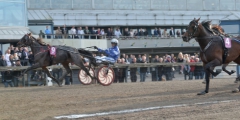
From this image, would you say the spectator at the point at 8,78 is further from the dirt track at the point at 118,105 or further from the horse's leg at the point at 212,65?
the horse's leg at the point at 212,65

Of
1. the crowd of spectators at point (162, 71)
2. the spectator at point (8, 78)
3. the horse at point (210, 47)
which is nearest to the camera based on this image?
the horse at point (210, 47)

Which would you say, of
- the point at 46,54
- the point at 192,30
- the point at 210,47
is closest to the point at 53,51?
A: the point at 46,54

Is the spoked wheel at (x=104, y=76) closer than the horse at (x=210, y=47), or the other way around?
the horse at (x=210, y=47)

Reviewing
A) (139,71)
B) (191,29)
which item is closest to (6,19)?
(139,71)

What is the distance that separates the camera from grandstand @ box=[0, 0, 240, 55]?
3478 centimetres

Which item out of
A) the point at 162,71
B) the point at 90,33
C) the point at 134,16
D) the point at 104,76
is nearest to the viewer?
the point at 104,76

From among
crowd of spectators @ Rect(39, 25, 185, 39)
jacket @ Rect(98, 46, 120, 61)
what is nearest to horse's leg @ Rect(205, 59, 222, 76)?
jacket @ Rect(98, 46, 120, 61)

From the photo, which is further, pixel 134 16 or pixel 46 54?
pixel 134 16

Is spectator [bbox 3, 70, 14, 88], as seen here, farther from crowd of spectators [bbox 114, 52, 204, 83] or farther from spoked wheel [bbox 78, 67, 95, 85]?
crowd of spectators [bbox 114, 52, 204, 83]

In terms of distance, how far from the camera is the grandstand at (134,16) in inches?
1369

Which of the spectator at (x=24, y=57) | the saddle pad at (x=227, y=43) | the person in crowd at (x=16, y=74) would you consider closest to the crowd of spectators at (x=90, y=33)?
the spectator at (x=24, y=57)

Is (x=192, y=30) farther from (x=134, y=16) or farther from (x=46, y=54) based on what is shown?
(x=134, y=16)

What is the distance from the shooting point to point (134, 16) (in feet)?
132

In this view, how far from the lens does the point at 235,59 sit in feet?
53.2
